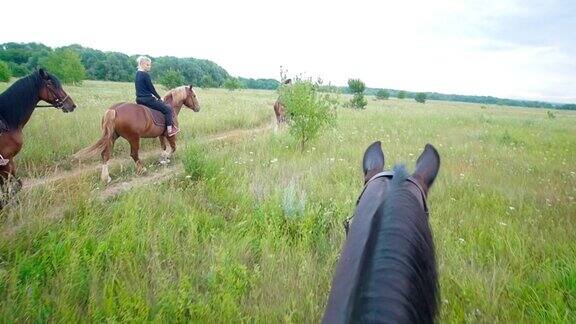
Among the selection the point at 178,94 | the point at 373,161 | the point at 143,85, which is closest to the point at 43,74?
the point at 143,85

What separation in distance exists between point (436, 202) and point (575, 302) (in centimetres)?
249

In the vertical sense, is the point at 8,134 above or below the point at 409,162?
above

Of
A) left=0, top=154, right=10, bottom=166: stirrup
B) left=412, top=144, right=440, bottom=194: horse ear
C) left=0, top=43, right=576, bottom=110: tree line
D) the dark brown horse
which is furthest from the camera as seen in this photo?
left=0, top=43, right=576, bottom=110: tree line

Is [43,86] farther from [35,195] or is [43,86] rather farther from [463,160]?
[463,160]

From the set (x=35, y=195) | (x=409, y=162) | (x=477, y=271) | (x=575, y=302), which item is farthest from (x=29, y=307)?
(x=409, y=162)

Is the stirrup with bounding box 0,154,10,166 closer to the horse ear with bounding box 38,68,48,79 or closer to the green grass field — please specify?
the green grass field

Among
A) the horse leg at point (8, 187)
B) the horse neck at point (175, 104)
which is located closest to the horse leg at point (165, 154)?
the horse neck at point (175, 104)

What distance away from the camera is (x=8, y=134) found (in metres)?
5.12

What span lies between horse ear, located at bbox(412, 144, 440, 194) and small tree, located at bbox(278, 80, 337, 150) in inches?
286

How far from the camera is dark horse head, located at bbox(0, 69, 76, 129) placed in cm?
525

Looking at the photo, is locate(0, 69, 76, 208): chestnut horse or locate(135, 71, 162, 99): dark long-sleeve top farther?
locate(135, 71, 162, 99): dark long-sleeve top

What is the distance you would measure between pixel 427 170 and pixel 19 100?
6453 mm

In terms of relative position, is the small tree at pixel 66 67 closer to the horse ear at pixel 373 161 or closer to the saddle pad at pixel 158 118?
the saddle pad at pixel 158 118

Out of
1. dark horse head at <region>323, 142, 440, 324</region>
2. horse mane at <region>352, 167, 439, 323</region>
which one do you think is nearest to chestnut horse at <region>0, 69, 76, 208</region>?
dark horse head at <region>323, 142, 440, 324</region>
